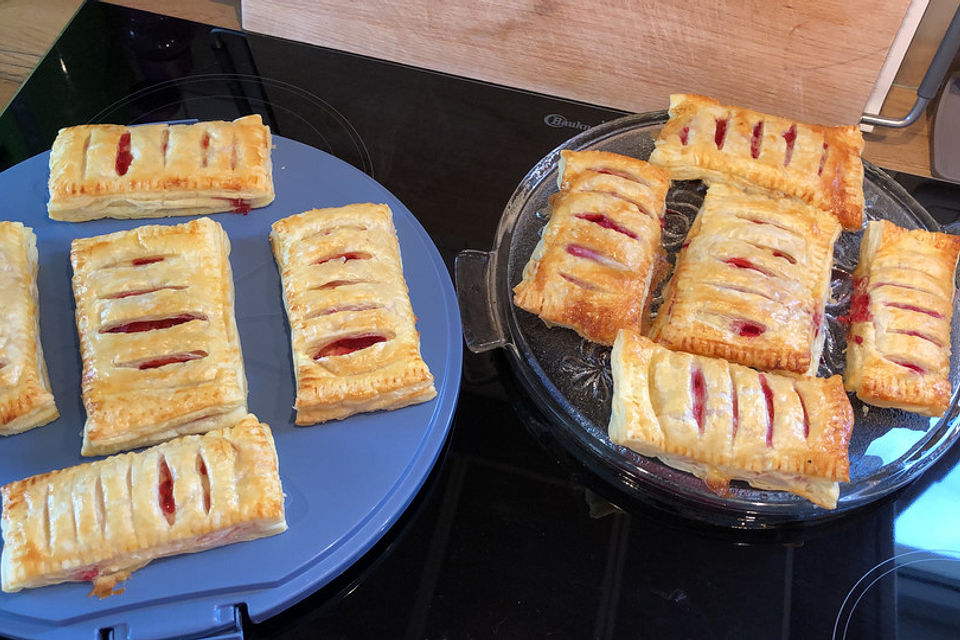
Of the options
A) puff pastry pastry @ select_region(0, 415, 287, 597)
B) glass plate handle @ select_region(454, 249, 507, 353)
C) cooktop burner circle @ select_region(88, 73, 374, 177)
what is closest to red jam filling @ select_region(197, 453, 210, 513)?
puff pastry pastry @ select_region(0, 415, 287, 597)

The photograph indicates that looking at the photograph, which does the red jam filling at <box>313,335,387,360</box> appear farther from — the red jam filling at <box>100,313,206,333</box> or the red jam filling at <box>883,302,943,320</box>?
the red jam filling at <box>883,302,943,320</box>

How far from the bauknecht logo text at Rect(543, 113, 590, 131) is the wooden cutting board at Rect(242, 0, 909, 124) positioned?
13 cm

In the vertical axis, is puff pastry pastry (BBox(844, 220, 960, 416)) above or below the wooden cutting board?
below

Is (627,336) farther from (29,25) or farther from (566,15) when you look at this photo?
(29,25)

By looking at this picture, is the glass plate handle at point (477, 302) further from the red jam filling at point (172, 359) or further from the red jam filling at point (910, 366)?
the red jam filling at point (910, 366)

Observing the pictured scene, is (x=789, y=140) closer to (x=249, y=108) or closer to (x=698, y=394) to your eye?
(x=698, y=394)

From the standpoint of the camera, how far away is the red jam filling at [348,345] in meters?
2.36

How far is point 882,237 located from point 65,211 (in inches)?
102

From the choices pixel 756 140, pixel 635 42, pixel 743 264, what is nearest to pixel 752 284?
pixel 743 264

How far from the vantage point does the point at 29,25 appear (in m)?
3.40

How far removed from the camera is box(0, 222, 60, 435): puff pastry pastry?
2170 millimetres

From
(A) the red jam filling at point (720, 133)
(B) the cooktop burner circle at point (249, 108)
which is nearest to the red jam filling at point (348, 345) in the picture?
(B) the cooktop burner circle at point (249, 108)

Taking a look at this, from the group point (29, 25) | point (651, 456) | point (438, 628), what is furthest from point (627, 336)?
point (29, 25)

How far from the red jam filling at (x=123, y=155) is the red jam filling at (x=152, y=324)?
0.54 metres
